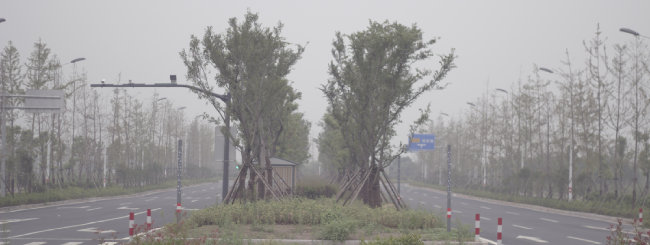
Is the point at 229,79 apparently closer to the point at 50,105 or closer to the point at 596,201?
the point at 50,105

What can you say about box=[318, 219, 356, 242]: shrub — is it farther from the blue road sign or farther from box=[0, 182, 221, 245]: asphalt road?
the blue road sign

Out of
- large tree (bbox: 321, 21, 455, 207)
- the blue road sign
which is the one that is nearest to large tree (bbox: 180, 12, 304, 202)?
large tree (bbox: 321, 21, 455, 207)

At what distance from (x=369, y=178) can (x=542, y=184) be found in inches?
870

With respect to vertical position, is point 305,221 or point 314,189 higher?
point 305,221

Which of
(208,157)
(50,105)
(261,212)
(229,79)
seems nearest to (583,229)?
(261,212)

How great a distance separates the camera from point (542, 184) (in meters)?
39.0

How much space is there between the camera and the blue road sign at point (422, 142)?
52969mm

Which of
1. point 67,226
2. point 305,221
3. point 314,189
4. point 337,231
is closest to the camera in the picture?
point 337,231

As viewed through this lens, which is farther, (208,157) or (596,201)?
(208,157)

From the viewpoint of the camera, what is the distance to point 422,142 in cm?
5409

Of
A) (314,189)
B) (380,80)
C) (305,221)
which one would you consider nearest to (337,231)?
(305,221)

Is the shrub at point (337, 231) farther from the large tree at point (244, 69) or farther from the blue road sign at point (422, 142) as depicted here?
the blue road sign at point (422, 142)

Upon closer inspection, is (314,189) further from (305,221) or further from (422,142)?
(422,142)

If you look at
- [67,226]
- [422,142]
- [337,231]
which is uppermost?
[422,142]
